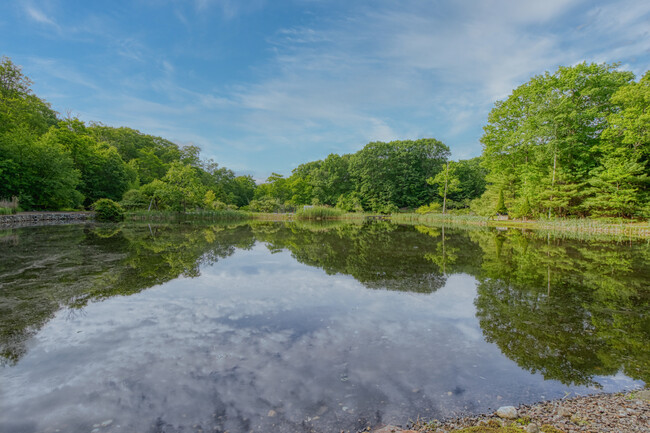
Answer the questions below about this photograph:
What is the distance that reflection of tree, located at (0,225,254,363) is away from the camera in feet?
12.4

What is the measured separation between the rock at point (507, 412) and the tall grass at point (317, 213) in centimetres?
2835

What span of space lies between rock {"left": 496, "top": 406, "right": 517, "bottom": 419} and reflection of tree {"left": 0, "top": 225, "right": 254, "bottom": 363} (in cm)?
430

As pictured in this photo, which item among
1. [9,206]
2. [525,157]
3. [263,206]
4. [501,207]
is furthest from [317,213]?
[9,206]

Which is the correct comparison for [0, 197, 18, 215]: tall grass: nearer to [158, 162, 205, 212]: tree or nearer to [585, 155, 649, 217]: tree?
[158, 162, 205, 212]: tree

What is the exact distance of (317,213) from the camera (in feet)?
103

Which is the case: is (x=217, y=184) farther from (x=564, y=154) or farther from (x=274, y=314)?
(x=274, y=314)

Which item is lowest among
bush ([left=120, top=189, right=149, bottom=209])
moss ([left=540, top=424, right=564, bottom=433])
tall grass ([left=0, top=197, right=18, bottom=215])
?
moss ([left=540, top=424, right=564, bottom=433])

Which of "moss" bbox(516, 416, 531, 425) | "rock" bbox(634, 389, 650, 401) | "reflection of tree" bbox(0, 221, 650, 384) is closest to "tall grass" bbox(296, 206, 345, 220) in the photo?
"reflection of tree" bbox(0, 221, 650, 384)

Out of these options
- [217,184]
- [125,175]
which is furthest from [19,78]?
[217,184]

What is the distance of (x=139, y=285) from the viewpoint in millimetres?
5316

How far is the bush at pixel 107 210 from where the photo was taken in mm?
23266

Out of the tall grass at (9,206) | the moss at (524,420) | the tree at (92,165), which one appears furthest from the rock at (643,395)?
the tree at (92,165)

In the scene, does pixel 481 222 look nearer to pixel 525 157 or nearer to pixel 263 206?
pixel 525 157

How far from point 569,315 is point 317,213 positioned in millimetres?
27673
